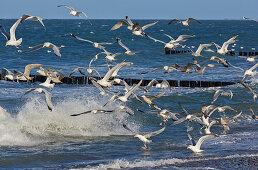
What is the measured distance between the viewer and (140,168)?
10.3 meters

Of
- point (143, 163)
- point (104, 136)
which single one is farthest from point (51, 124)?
point (143, 163)

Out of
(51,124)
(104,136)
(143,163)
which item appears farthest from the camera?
(51,124)

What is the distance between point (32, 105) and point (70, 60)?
845 inches

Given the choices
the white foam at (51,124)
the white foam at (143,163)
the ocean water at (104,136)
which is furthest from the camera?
the white foam at (51,124)

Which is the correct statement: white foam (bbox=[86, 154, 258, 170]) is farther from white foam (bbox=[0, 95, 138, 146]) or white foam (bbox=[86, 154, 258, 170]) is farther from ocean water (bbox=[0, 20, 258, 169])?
white foam (bbox=[0, 95, 138, 146])

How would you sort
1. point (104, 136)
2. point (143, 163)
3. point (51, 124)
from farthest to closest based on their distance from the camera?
1. point (51, 124)
2. point (104, 136)
3. point (143, 163)

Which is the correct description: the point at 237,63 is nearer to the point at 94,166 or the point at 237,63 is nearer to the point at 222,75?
the point at 222,75

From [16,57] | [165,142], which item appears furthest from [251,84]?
[16,57]

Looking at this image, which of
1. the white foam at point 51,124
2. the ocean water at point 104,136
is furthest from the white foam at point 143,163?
the white foam at point 51,124

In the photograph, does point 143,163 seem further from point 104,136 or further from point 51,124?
point 51,124

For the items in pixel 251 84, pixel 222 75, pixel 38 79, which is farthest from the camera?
pixel 222 75

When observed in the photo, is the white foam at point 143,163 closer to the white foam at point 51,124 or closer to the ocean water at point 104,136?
the ocean water at point 104,136

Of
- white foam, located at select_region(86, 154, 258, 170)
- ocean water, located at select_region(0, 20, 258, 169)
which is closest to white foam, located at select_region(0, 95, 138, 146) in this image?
ocean water, located at select_region(0, 20, 258, 169)

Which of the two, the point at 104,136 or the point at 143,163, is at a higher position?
the point at 143,163
